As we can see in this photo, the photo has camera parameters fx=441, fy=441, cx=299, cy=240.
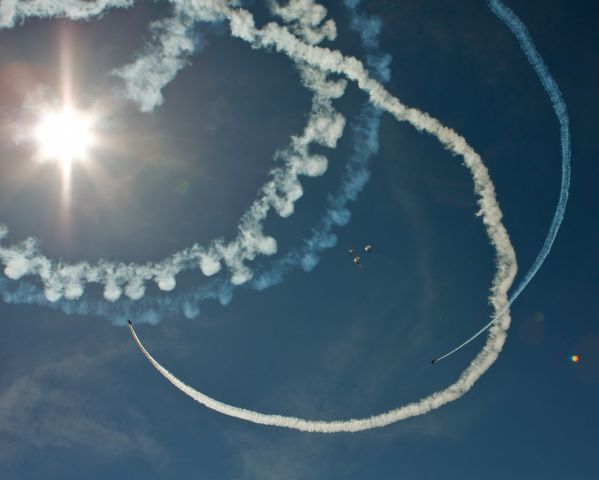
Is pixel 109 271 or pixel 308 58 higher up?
pixel 308 58

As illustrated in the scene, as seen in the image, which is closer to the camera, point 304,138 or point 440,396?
point 304,138

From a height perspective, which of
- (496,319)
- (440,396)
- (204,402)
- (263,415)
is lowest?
(440,396)

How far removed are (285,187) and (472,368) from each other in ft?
84.6

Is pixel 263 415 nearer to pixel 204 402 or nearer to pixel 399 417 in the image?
pixel 204 402

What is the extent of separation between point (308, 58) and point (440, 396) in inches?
1370

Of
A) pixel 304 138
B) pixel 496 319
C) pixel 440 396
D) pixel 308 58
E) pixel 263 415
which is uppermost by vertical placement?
pixel 308 58

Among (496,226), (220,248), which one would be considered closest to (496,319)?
(496,226)

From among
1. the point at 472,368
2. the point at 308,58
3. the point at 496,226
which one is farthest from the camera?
the point at 472,368

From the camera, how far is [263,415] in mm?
44938

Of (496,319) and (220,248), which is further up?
(220,248)

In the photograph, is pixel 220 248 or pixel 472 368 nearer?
pixel 220 248

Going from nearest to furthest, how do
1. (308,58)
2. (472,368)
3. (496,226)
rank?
1. (308,58)
2. (496,226)
3. (472,368)

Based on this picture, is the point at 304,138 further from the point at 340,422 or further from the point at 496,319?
the point at 340,422

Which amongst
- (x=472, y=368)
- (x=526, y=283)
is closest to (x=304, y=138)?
(x=526, y=283)
